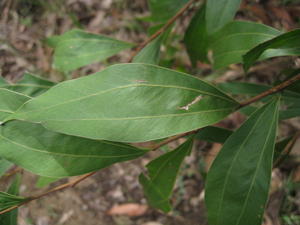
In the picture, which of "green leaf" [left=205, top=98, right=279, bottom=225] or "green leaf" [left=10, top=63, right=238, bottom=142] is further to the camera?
"green leaf" [left=205, top=98, right=279, bottom=225]

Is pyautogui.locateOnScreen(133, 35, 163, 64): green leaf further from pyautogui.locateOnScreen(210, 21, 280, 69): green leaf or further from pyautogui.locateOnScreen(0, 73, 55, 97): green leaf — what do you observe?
pyautogui.locateOnScreen(0, 73, 55, 97): green leaf

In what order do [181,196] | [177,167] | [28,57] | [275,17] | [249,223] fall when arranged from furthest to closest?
[28,57]
[181,196]
[275,17]
[177,167]
[249,223]

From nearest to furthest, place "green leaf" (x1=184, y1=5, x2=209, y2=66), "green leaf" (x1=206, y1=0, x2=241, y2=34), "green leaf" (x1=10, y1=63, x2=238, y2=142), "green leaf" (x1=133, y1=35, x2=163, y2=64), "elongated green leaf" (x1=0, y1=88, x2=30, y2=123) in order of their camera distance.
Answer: "green leaf" (x1=10, y1=63, x2=238, y2=142) → "elongated green leaf" (x1=0, y1=88, x2=30, y2=123) → "green leaf" (x1=206, y1=0, x2=241, y2=34) → "green leaf" (x1=133, y1=35, x2=163, y2=64) → "green leaf" (x1=184, y1=5, x2=209, y2=66)

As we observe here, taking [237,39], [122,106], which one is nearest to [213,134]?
[237,39]

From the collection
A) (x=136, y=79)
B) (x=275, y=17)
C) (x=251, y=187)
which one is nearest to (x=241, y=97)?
(x=275, y=17)

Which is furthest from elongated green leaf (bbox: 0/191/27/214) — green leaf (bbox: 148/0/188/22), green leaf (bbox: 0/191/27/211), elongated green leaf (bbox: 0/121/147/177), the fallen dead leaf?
the fallen dead leaf

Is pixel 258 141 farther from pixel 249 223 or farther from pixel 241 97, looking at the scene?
pixel 241 97
